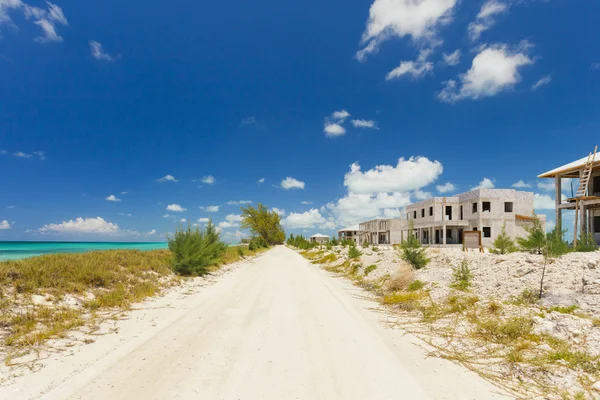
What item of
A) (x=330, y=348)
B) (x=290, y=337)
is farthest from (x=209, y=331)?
(x=330, y=348)

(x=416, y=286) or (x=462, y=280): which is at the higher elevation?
(x=462, y=280)

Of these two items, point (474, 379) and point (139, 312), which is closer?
point (474, 379)

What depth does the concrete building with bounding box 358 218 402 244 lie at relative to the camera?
207 feet

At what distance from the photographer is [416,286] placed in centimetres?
1092

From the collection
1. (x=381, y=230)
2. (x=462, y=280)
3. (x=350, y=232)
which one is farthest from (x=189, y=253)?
(x=350, y=232)

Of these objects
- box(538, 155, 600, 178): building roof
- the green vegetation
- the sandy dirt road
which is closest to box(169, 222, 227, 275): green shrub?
the sandy dirt road

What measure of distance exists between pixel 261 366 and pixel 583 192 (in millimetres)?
28533

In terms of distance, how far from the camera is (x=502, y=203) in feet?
136

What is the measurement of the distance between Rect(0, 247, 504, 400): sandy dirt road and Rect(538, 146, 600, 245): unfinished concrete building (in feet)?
82.8

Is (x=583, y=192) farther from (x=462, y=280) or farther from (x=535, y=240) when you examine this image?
(x=462, y=280)

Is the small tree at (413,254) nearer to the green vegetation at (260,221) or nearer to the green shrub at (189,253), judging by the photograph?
the green shrub at (189,253)

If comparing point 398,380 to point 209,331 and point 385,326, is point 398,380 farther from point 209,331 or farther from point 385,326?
point 209,331

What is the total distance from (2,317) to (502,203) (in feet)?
159

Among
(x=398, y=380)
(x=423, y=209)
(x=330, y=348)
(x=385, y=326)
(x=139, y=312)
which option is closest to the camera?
(x=398, y=380)
